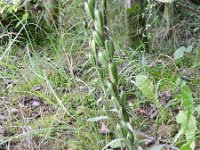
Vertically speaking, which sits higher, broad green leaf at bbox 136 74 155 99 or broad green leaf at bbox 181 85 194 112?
broad green leaf at bbox 181 85 194 112

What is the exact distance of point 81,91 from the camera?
85.4 inches

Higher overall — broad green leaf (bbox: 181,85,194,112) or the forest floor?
broad green leaf (bbox: 181,85,194,112)

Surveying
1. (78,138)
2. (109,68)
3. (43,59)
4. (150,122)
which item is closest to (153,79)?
(150,122)

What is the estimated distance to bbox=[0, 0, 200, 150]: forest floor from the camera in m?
1.80

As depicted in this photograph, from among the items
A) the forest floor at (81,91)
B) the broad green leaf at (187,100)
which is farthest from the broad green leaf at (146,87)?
the broad green leaf at (187,100)

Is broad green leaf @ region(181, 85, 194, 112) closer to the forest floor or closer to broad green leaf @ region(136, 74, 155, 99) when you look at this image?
the forest floor

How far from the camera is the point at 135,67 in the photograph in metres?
2.22

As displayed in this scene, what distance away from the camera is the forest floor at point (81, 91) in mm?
1801

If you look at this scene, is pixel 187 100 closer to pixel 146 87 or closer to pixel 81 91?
Answer: pixel 146 87

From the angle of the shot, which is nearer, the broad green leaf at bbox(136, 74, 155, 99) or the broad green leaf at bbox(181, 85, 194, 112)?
the broad green leaf at bbox(181, 85, 194, 112)

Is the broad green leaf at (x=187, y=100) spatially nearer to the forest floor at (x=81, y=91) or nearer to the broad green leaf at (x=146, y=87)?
the forest floor at (x=81, y=91)

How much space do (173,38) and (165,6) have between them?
263mm

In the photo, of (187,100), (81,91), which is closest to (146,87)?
(81,91)

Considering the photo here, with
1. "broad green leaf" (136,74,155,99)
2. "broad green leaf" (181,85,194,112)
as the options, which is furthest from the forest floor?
"broad green leaf" (181,85,194,112)
